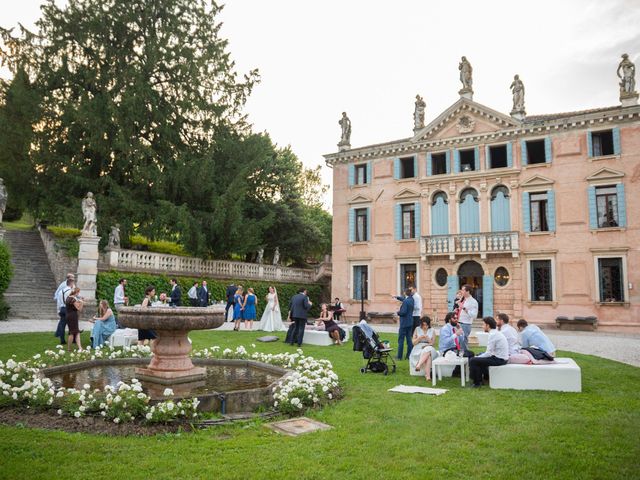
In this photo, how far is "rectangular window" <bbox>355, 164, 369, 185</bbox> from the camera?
3170 cm

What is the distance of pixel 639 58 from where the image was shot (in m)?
25.4

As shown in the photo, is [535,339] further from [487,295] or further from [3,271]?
[3,271]

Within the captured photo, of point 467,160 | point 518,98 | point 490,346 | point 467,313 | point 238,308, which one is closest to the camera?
point 490,346

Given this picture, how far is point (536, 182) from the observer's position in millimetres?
26203

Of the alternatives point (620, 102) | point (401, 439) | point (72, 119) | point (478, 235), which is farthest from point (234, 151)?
point (401, 439)

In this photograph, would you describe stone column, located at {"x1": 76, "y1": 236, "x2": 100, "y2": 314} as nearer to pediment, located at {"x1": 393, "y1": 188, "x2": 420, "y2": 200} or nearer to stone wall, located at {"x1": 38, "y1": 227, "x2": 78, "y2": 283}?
stone wall, located at {"x1": 38, "y1": 227, "x2": 78, "y2": 283}

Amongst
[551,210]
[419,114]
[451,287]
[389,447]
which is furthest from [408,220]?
[389,447]

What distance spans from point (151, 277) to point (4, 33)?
14098 mm

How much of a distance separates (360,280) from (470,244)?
24.2 feet

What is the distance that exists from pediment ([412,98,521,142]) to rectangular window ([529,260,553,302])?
7747mm

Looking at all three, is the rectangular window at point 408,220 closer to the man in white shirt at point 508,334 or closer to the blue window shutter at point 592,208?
the blue window shutter at point 592,208

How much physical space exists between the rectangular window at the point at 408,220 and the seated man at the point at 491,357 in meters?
20.5

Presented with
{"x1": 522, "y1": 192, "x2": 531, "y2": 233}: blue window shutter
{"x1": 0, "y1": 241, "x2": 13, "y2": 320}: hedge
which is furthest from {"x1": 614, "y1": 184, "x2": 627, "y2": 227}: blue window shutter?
{"x1": 0, "y1": 241, "x2": 13, "y2": 320}: hedge

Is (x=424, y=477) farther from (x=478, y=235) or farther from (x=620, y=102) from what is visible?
(x=620, y=102)
